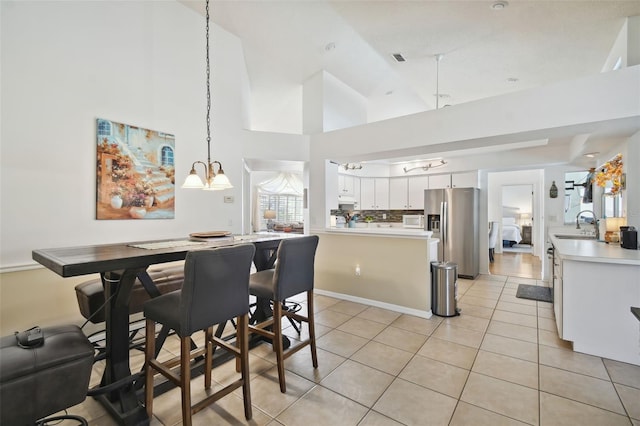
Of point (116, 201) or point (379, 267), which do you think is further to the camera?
point (379, 267)

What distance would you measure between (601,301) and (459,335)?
120 centimetres

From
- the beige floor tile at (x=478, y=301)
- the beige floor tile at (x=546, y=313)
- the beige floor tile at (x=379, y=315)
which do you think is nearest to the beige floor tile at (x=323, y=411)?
the beige floor tile at (x=379, y=315)

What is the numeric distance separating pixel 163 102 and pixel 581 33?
4.53 meters

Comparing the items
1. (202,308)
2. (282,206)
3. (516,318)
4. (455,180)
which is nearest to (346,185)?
(455,180)

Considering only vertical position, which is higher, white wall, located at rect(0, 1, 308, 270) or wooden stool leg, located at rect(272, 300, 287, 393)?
white wall, located at rect(0, 1, 308, 270)

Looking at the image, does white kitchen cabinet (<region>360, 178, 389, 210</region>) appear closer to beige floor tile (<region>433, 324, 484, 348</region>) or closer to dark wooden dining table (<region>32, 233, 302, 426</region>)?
beige floor tile (<region>433, 324, 484, 348</region>)

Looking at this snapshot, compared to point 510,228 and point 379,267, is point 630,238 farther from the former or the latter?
point 510,228

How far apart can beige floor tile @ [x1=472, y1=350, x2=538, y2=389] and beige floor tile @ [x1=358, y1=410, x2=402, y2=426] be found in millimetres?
970

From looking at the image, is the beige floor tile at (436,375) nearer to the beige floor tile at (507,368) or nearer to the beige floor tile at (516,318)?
the beige floor tile at (507,368)

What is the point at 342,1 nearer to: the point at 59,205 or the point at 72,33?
the point at 72,33

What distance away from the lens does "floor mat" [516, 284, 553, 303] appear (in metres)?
4.06

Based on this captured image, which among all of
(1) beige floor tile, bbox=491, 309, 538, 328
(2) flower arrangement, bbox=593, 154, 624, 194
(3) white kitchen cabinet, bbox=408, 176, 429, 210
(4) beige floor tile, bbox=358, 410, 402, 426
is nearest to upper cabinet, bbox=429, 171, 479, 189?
(3) white kitchen cabinet, bbox=408, 176, 429, 210

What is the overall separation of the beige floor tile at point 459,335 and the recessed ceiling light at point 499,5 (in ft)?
10.6

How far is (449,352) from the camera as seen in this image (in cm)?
257
